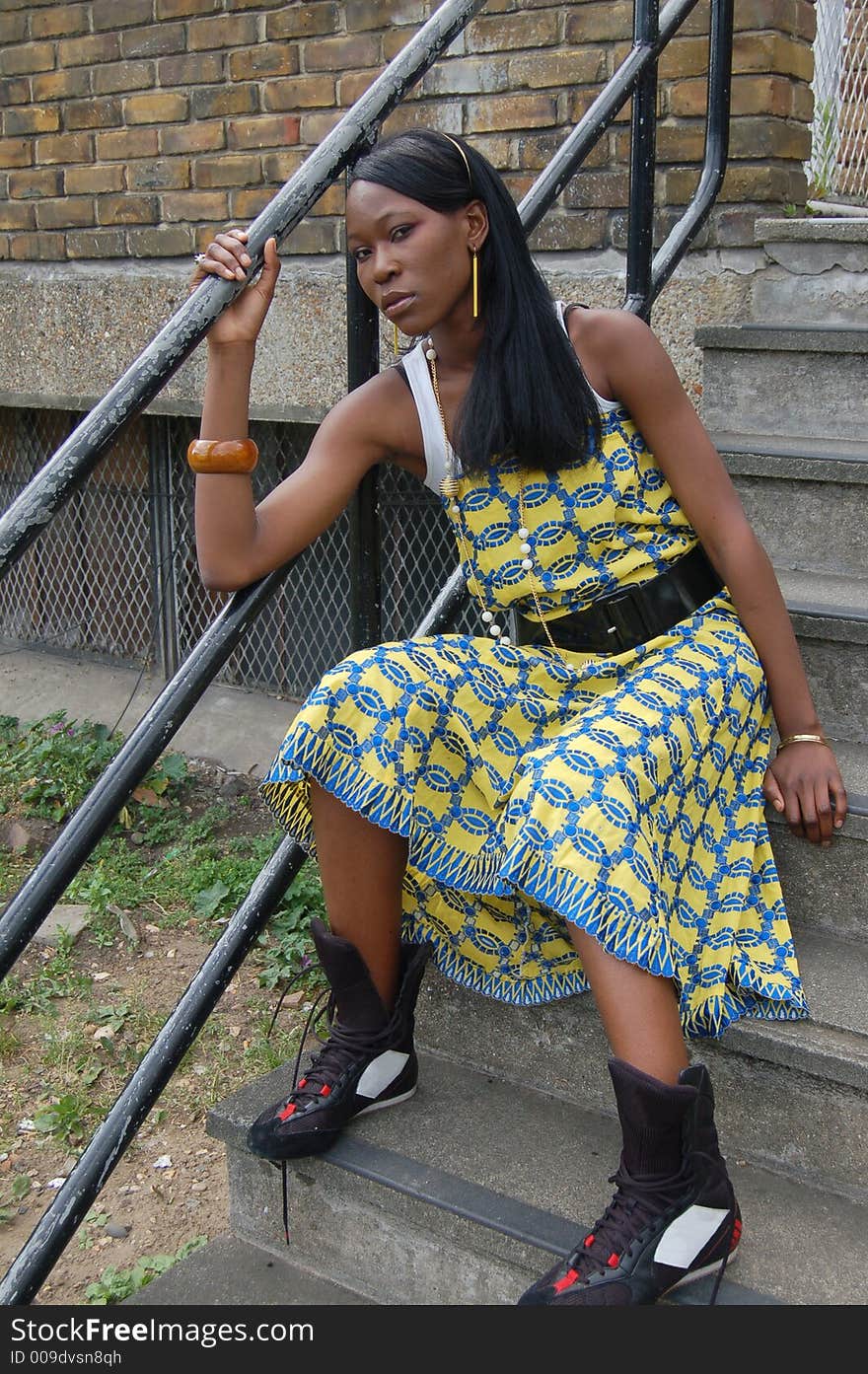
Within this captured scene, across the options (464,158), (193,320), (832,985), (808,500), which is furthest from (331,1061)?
(808,500)

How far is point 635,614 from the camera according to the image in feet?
6.79

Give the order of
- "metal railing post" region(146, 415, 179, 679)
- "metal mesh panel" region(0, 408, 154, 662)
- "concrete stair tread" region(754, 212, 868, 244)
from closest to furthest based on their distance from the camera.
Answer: "concrete stair tread" region(754, 212, 868, 244)
"metal railing post" region(146, 415, 179, 679)
"metal mesh panel" region(0, 408, 154, 662)

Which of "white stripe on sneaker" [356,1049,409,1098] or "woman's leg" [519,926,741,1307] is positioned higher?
"woman's leg" [519,926,741,1307]

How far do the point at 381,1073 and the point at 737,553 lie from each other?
0.94 metres

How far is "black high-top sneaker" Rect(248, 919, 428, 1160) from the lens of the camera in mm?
1968

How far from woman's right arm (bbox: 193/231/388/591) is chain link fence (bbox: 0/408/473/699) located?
6.54 feet

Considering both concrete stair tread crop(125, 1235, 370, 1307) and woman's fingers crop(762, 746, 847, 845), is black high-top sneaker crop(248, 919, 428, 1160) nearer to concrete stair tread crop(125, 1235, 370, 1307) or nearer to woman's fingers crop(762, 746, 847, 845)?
concrete stair tread crop(125, 1235, 370, 1307)

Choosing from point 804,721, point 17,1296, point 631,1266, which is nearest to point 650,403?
point 804,721

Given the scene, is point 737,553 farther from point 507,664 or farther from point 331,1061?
point 331,1061

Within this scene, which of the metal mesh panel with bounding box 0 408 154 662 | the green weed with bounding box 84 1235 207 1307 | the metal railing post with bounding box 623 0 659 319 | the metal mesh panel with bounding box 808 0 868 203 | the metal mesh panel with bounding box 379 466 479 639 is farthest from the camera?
the metal mesh panel with bounding box 0 408 154 662

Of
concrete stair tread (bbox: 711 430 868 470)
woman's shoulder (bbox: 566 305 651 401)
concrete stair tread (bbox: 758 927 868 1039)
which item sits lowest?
concrete stair tread (bbox: 758 927 868 1039)

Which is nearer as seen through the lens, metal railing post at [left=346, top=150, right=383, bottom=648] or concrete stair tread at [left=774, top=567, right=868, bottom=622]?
metal railing post at [left=346, top=150, right=383, bottom=648]

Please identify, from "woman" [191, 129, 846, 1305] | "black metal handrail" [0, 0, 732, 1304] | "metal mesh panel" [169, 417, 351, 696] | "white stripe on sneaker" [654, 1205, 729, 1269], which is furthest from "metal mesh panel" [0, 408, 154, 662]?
"white stripe on sneaker" [654, 1205, 729, 1269]

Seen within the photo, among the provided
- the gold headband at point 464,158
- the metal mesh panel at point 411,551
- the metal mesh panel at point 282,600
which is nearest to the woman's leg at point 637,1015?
the gold headband at point 464,158
